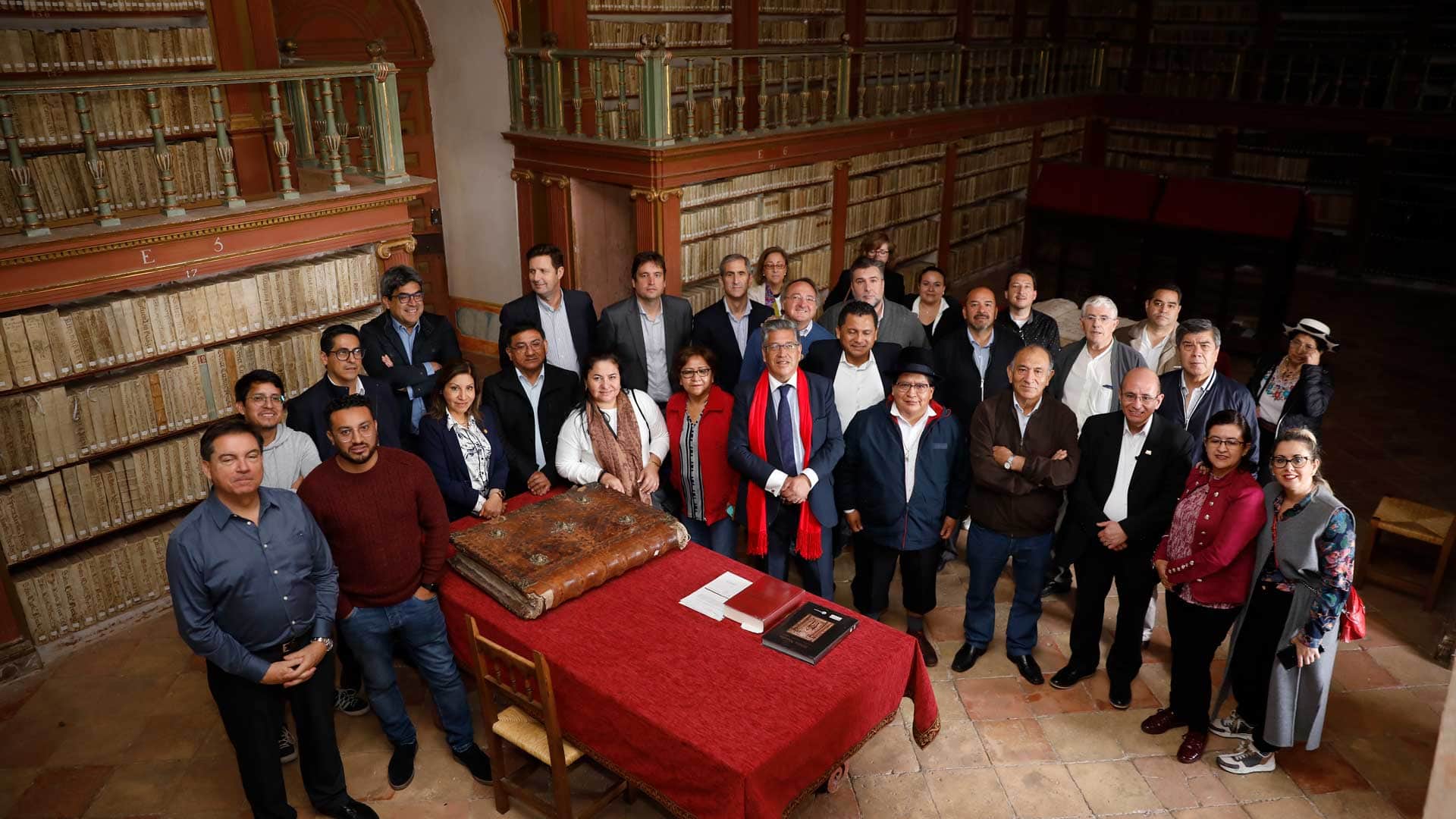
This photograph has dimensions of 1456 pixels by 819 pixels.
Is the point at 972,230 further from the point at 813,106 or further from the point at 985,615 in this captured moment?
the point at 985,615

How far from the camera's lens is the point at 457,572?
3.84 metres

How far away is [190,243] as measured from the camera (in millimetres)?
4777

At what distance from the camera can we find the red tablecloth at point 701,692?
2.95 m

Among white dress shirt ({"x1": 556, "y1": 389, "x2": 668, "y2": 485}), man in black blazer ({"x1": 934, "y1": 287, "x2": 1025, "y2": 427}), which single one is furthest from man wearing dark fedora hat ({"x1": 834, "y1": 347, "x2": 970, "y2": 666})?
white dress shirt ({"x1": 556, "y1": 389, "x2": 668, "y2": 485})

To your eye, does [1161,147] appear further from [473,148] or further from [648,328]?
[648,328]

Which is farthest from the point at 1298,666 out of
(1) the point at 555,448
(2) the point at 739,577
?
(1) the point at 555,448

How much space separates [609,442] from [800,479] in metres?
0.88

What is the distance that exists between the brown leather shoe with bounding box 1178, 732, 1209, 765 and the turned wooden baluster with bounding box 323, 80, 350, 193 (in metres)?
4.87

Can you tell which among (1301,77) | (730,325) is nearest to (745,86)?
(730,325)

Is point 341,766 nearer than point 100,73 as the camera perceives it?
A: Yes

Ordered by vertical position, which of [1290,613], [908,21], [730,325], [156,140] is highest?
[908,21]

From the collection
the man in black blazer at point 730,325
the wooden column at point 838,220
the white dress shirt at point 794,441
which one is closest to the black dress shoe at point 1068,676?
the white dress shirt at point 794,441

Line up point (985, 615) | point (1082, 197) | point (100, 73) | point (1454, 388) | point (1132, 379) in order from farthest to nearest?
1. point (1082, 197)
2. point (1454, 388)
3. point (100, 73)
4. point (985, 615)
5. point (1132, 379)

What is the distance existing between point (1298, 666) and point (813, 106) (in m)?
6.29
